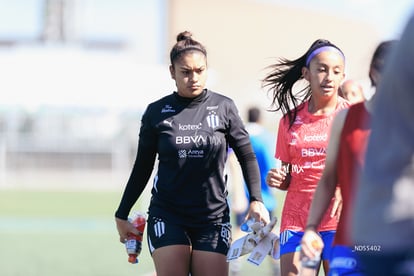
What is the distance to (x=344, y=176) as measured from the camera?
162 inches

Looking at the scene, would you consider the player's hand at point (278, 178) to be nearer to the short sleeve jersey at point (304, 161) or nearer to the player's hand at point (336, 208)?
the short sleeve jersey at point (304, 161)

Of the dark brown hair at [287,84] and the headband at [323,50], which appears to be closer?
the headband at [323,50]

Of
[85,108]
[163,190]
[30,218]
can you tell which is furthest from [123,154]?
[163,190]

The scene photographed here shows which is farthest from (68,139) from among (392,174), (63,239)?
(392,174)

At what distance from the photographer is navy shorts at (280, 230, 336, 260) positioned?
6.07 meters

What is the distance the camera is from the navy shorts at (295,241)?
607cm

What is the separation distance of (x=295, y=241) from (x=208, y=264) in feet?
1.89

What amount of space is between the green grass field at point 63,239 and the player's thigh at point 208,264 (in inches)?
210

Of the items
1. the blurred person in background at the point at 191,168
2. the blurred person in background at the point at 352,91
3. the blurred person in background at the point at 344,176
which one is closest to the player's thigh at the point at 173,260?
the blurred person in background at the point at 191,168

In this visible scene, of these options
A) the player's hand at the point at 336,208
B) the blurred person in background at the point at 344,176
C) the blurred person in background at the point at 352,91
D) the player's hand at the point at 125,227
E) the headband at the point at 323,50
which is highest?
the headband at the point at 323,50

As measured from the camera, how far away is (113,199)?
27.6 metres

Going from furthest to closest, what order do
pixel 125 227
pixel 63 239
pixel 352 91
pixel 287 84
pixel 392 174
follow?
pixel 63 239 → pixel 352 91 → pixel 287 84 → pixel 125 227 → pixel 392 174

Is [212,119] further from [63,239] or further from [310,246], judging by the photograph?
[63,239]

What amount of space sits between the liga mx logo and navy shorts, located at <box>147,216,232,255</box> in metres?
0.64
